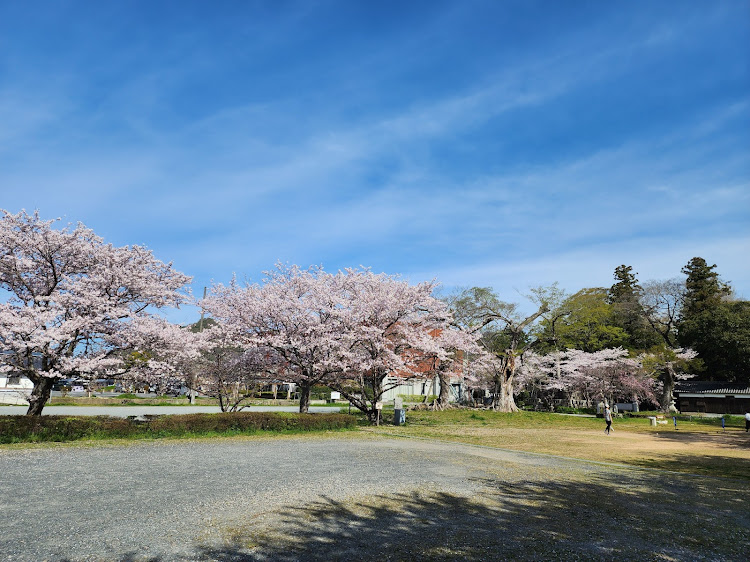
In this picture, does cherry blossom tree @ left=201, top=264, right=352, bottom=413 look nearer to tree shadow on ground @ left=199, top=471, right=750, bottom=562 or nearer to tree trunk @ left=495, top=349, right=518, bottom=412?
tree shadow on ground @ left=199, top=471, right=750, bottom=562

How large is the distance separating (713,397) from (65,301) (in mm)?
51748

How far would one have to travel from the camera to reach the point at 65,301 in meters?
16.6

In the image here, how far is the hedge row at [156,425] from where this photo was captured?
46.9 feet

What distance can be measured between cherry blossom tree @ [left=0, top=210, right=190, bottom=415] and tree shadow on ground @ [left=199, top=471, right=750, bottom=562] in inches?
504

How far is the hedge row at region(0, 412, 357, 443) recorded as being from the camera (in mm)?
14297

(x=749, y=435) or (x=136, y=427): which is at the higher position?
(x=136, y=427)

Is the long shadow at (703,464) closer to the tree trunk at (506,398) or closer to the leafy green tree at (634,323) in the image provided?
the tree trunk at (506,398)

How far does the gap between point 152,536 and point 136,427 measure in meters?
12.0

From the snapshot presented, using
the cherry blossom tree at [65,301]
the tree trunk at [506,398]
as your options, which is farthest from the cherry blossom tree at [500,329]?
the cherry blossom tree at [65,301]

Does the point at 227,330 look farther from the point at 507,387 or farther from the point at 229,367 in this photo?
the point at 507,387

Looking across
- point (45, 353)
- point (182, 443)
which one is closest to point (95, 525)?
point (182, 443)

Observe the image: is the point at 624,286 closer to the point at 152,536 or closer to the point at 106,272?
the point at 106,272

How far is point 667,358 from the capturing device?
4006 centimetres

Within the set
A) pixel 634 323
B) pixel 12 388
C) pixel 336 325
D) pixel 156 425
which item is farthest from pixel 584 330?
pixel 12 388
